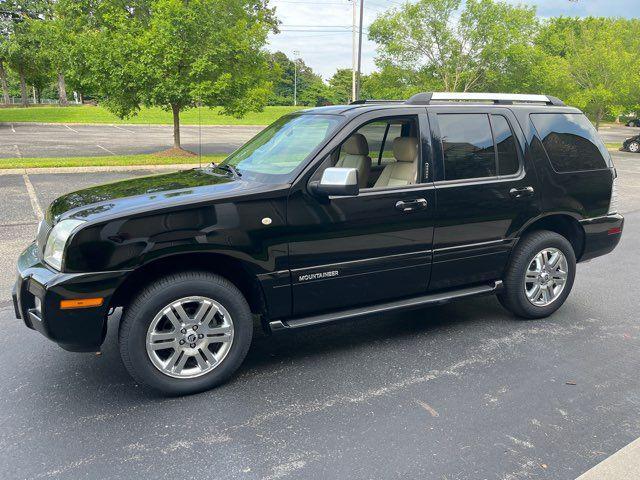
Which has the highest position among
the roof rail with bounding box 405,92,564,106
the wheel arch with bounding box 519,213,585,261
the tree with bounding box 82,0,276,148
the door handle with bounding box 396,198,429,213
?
the tree with bounding box 82,0,276,148

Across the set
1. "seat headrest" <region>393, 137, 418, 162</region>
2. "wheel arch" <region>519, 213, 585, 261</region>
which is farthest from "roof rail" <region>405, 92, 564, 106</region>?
"wheel arch" <region>519, 213, 585, 261</region>

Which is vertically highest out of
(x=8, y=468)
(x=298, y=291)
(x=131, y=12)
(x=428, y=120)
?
(x=131, y=12)

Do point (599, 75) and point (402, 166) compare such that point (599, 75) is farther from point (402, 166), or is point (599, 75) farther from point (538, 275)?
point (402, 166)

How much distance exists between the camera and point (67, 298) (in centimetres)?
311

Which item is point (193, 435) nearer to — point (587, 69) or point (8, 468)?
point (8, 468)

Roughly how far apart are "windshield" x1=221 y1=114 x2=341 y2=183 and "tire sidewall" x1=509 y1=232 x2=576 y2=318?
6.62 feet

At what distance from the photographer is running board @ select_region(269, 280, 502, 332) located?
12.2ft

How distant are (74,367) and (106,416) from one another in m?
0.78

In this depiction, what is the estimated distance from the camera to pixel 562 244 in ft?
15.7

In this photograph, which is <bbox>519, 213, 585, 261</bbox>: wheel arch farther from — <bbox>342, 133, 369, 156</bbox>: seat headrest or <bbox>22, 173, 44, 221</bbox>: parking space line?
<bbox>22, 173, 44, 221</bbox>: parking space line

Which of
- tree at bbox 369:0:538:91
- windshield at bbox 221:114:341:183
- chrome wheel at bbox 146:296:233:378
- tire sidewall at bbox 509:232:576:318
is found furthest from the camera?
tree at bbox 369:0:538:91

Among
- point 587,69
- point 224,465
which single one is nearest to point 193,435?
point 224,465

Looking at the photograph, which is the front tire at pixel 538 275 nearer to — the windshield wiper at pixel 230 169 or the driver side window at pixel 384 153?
the driver side window at pixel 384 153

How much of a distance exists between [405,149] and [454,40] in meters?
23.1
